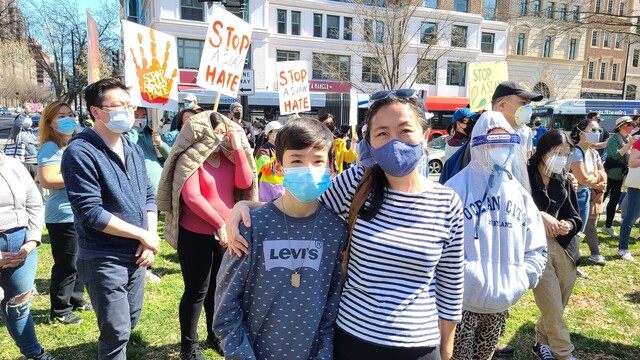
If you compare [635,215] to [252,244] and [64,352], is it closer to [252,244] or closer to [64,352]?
[252,244]

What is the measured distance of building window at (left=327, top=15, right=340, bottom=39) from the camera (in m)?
33.8

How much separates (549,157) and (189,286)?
292 cm

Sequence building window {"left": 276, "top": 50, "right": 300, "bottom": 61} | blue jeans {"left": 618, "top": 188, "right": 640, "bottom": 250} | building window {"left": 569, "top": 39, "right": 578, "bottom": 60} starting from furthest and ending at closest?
building window {"left": 569, "top": 39, "right": 578, "bottom": 60}, building window {"left": 276, "top": 50, "right": 300, "bottom": 61}, blue jeans {"left": 618, "top": 188, "right": 640, "bottom": 250}

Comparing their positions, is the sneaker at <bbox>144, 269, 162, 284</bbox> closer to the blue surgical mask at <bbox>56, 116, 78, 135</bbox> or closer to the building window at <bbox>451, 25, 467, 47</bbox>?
the blue surgical mask at <bbox>56, 116, 78, 135</bbox>

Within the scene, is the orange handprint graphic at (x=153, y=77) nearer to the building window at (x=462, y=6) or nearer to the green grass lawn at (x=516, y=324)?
the green grass lawn at (x=516, y=324)

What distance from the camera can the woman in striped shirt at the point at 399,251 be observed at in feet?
5.97

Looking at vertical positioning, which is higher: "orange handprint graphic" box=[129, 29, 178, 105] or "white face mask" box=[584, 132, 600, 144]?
"orange handprint graphic" box=[129, 29, 178, 105]

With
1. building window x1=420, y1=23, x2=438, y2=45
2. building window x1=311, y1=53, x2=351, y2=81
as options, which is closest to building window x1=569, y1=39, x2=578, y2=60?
Result: building window x1=420, y1=23, x2=438, y2=45

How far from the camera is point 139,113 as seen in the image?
6.16 m

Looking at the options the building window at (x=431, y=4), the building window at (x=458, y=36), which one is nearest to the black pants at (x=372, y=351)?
the building window at (x=458, y=36)

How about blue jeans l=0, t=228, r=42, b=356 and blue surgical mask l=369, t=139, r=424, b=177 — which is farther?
blue jeans l=0, t=228, r=42, b=356

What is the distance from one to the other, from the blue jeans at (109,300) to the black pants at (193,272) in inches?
22.9

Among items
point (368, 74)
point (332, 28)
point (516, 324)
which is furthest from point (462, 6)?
point (516, 324)

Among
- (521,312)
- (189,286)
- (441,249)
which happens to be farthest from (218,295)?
(521,312)
